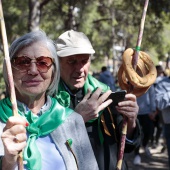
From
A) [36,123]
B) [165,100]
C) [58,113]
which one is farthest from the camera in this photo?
[165,100]

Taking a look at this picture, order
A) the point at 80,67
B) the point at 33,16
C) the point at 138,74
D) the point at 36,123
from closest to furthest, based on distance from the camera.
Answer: the point at 36,123, the point at 138,74, the point at 80,67, the point at 33,16

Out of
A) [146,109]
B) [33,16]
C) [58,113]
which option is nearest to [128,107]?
[58,113]

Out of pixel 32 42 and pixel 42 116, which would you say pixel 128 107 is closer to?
pixel 42 116

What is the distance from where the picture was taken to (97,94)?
8.54 ft

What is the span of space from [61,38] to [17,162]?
1373 millimetres

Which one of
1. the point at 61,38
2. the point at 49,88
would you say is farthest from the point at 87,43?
the point at 49,88

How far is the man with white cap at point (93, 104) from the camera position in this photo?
8.48ft

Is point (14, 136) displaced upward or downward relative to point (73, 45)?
downward

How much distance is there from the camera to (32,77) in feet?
6.93

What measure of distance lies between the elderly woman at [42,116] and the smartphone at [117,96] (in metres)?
0.43

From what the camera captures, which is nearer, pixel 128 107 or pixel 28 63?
pixel 28 63

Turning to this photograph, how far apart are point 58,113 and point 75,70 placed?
0.69m

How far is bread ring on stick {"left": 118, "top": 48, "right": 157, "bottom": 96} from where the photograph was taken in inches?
102

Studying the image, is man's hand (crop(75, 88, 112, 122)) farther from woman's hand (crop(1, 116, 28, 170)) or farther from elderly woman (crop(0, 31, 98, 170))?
woman's hand (crop(1, 116, 28, 170))
